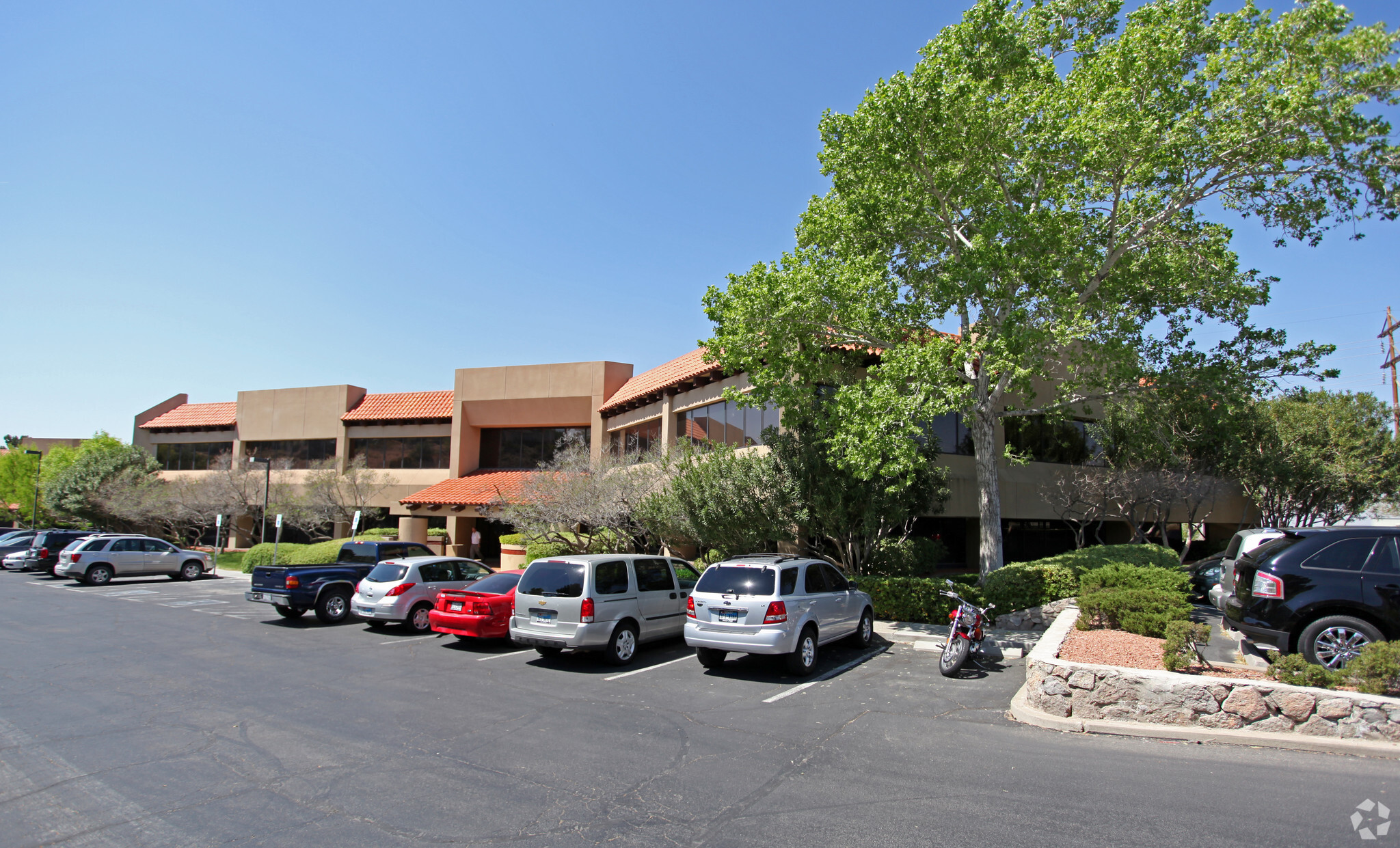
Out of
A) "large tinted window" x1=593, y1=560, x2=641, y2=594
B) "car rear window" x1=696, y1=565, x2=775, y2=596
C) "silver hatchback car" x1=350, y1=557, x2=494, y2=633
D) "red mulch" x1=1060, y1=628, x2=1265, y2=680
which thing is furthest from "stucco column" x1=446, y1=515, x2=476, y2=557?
"red mulch" x1=1060, y1=628, x2=1265, y2=680

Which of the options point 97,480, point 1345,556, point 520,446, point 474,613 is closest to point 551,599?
point 474,613

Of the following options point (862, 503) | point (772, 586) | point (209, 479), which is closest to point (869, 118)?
point (862, 503)

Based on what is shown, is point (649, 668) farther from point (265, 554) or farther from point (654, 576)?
point (265, 554)

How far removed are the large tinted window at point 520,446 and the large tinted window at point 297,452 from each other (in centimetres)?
877

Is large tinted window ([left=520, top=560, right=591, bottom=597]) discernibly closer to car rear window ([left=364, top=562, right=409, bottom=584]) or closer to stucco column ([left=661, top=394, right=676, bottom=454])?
car rear window ([left=364, top=562, right=409, bottom=584])

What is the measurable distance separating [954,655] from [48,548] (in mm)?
33723

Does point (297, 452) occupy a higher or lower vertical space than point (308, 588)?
higher

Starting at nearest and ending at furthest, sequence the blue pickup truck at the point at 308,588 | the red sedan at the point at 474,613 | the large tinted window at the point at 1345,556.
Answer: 1. the large tinted window at the point at 1345,556
2. the red sedan at the point at 474,613
3. the blue pickup truck at the point at 308,588

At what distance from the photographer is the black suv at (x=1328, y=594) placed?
7816mm

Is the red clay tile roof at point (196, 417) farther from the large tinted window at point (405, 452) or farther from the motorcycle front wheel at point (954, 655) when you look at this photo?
the motorcycle front wheel at point (954, 655)

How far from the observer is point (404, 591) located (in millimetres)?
14570

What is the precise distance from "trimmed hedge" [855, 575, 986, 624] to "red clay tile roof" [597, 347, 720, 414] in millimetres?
7190

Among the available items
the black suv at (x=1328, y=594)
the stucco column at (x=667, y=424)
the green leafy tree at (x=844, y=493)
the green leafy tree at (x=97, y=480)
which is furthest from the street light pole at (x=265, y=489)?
the black suv at (x=1328, y=594)

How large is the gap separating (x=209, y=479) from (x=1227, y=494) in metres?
44.6
